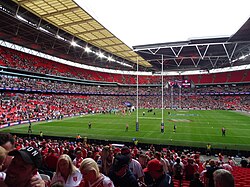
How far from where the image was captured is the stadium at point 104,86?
80.1 ft

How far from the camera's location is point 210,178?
461 cm

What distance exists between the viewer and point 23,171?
6.77 ft

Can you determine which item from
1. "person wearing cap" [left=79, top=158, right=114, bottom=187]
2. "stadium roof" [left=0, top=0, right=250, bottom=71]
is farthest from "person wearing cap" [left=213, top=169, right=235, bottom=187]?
"stadium roof" [left=0, top=0, right=250, bottom=71]

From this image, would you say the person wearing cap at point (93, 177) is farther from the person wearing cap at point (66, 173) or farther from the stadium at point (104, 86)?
the stadium at point (104, 86)

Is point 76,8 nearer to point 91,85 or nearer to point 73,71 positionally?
point 73,71

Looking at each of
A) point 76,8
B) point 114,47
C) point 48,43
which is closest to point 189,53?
point 114,47

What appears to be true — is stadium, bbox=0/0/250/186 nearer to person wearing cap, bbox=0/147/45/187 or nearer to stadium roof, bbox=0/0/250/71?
stadium roof, bbox=0/0/250/71

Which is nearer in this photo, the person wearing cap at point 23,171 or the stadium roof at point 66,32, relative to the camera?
the person wearing cap at point 23,171

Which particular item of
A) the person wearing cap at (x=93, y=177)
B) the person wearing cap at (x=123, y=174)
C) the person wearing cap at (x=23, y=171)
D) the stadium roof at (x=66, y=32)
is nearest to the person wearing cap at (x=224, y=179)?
the person wearing cap at (x=123, y=174)

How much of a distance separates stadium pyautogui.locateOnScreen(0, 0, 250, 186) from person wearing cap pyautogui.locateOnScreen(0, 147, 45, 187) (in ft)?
54.2

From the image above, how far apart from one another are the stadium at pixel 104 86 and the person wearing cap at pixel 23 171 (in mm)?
16506

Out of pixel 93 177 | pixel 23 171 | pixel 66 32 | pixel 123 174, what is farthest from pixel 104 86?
pixel 23 171

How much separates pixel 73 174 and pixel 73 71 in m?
63.8

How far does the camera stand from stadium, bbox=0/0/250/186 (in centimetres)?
2441
